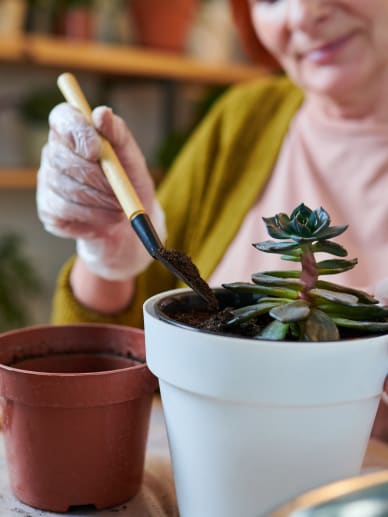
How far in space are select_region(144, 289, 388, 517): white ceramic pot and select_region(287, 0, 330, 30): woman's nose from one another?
1.83 feet

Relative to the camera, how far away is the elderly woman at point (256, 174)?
2.43ft

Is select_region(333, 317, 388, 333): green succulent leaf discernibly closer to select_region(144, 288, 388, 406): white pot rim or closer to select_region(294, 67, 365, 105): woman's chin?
select_region(144, 288, 388, 406): white pot rim

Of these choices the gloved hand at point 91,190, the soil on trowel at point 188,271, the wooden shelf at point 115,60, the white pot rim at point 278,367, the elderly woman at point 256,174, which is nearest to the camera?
the white pot rim at point 278,367

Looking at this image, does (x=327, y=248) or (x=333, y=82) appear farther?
(x=333, y=82)

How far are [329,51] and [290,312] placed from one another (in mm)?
570

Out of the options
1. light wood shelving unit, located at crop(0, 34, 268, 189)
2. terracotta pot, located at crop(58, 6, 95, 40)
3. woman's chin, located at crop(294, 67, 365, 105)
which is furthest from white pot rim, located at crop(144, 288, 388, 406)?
terracotta pot, located at crop(58, 6, 95, 40)

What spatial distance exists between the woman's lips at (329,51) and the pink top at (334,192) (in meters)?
0.11

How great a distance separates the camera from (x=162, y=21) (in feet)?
6.78

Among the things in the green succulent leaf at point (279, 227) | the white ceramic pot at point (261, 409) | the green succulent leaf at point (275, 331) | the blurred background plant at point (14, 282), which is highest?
the green succulent leaf at point (279, 227)

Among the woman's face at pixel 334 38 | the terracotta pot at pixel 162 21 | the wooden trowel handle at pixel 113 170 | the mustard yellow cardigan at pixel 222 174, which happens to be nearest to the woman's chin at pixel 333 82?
the woman's face at pixel 334 38

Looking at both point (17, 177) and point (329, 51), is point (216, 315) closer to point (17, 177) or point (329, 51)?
point (329, 51)

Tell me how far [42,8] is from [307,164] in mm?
1235

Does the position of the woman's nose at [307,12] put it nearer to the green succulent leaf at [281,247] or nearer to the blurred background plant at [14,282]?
the green succulent leaf at [281,247]

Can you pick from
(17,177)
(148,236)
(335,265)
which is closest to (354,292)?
(335,265)
